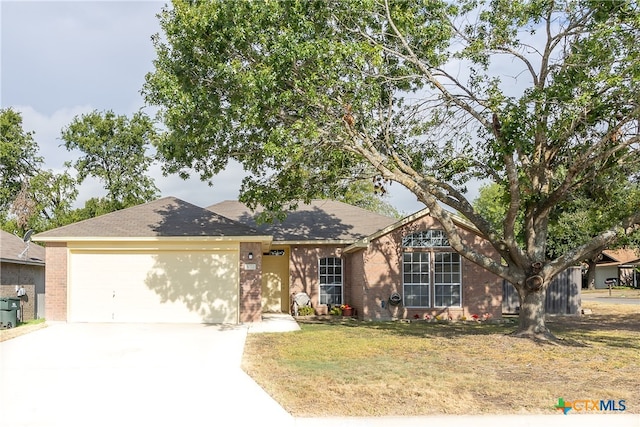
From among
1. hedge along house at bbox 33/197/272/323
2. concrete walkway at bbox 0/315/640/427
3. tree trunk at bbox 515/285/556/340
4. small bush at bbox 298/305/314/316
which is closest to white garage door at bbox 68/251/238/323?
hedge along house at bbox 33/197/272/323

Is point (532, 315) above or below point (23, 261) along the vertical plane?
below

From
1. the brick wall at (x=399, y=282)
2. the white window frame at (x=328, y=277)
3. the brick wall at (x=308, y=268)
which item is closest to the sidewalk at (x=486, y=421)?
the brick wall at (x=399, y=282)

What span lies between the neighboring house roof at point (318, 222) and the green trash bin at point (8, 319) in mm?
8401

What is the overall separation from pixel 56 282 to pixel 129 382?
9544 mm

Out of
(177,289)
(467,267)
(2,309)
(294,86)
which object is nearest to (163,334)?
(177,289)

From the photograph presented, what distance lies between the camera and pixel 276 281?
23844 millimetres

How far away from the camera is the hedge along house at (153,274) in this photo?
59.5ft

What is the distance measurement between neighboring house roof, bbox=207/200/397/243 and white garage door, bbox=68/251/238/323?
4.19 meters

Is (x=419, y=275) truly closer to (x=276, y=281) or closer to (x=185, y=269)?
(x=276, y=281)

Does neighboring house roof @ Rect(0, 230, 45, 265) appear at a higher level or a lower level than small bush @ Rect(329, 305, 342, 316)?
higher

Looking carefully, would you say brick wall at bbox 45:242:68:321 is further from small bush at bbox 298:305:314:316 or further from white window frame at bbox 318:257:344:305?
white window frame at bbox 318:257:344:305

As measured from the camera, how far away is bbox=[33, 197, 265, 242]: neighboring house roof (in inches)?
713

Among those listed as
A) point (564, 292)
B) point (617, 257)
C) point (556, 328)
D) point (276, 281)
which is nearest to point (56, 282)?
point (276, 281)

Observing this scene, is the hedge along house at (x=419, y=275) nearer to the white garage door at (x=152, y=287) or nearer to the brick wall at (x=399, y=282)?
the brick wall at (x=399, y=282)
